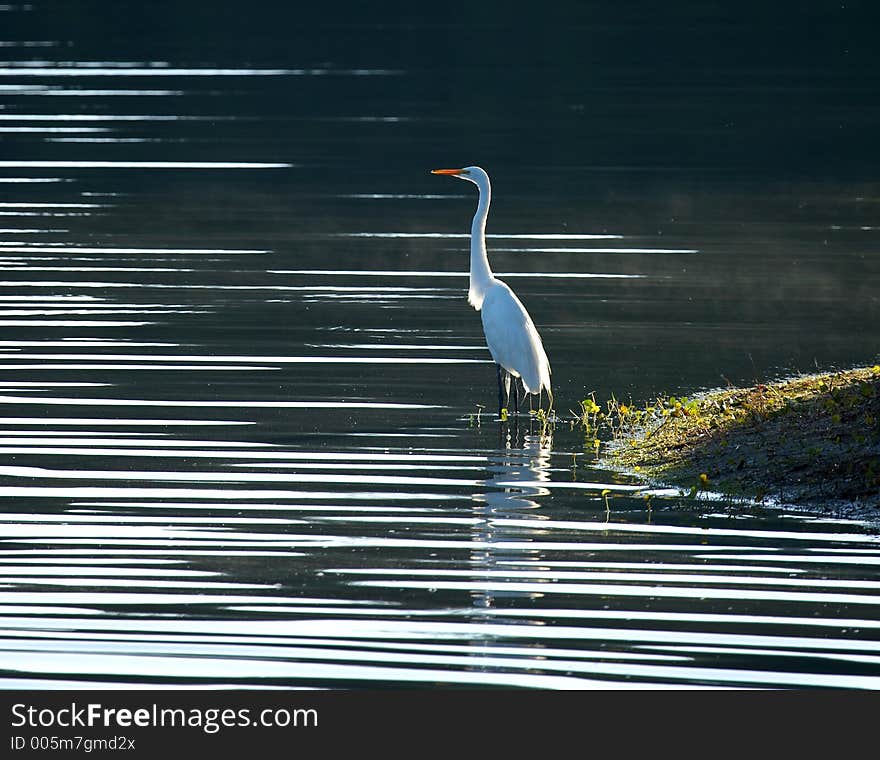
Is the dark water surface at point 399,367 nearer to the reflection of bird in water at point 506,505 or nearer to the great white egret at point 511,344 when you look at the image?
the reflection of bird in water at point 506,505

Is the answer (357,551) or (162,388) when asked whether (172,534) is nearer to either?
(357,551)

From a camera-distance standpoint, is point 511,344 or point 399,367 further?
point 399,367

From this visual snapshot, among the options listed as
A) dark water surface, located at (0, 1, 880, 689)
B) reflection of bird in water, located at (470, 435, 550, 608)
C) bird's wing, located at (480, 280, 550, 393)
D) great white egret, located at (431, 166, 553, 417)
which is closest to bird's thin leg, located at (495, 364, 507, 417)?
great white egret, located at (431, 166, 553, 417)

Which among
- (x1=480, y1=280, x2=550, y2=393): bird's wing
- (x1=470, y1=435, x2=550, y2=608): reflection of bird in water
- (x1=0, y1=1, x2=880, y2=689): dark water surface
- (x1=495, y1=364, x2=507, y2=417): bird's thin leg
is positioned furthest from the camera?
(x1=495, y1=364, x2=507, y2=417): bird's thin leg

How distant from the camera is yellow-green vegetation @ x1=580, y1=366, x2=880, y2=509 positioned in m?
12.4

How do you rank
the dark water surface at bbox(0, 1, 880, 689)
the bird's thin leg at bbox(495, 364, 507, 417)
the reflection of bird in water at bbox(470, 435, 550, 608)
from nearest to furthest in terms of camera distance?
the dark water surface at bbox(0, 1, 880, 689)
the reflection of bird in water at bbox(470, 435, 550, 608)
the bird's thin leg at bbox(495, 364, 507, 417)

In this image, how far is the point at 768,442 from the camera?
1310 centimetres

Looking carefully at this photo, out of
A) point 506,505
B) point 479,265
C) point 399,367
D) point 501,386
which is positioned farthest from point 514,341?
point 506,505

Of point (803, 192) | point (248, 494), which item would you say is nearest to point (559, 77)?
point (803, 192)

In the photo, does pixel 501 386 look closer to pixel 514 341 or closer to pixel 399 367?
pixel 514 341

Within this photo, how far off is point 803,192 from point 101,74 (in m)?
24.5

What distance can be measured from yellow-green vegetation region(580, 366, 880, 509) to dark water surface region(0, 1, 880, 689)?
38 cm

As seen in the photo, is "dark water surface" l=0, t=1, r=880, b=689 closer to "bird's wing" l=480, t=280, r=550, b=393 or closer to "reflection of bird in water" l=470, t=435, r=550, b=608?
"reflection of bird in water" l=470, t=435, r=550, b=608

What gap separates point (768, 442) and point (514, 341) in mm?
3380
